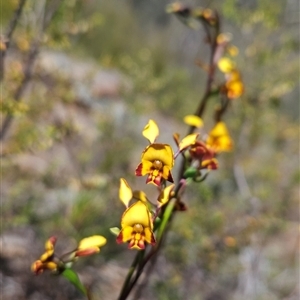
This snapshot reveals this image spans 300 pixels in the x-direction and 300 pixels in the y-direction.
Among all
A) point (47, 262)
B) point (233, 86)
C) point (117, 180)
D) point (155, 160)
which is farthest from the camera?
point (117, 180)

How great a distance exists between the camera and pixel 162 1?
585 inches

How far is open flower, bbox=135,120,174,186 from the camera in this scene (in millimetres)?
792

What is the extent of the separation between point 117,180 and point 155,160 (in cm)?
240

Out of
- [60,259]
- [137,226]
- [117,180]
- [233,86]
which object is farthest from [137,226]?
[117,180]

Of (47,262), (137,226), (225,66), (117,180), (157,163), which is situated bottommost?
(47,262)

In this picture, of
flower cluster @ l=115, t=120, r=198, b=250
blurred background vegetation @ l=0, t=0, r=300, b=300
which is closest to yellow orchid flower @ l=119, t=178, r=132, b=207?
flower cluster @ l=115, t=120, r=198, b=250

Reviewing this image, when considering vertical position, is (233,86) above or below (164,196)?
above

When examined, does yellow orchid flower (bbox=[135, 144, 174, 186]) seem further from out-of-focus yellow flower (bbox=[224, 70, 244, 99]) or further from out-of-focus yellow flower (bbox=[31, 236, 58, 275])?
out-of-focus yellow flower (bbox=[224, 70, 244, 99])

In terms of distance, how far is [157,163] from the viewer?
0.80 metres

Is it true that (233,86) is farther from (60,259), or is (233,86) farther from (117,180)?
(117,180)

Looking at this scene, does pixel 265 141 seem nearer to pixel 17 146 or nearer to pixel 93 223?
pixel 93 223

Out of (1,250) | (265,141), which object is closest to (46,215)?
(1,250)

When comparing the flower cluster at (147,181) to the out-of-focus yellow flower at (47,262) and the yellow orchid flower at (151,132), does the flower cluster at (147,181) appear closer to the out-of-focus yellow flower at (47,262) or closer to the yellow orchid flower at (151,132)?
the yellow orchid flower at (151,132)

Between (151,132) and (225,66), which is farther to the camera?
(225,66)
